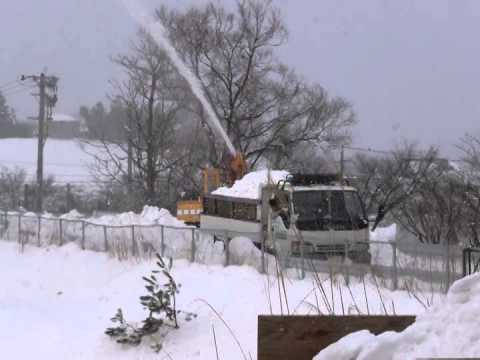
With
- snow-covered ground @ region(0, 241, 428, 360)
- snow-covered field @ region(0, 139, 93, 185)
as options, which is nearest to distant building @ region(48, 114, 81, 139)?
snow-covered field @ region(0, 139, 93, 185)

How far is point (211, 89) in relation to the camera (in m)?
43.2

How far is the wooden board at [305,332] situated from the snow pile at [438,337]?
717 mm

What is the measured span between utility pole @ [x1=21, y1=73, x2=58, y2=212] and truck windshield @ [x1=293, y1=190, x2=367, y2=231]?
81.5ft

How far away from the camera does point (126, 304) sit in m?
16.2

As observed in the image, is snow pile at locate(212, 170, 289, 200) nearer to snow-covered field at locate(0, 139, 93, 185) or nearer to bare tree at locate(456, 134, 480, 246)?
bare tree at locate(456, 134, 480, 246)

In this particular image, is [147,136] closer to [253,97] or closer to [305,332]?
[253,97]

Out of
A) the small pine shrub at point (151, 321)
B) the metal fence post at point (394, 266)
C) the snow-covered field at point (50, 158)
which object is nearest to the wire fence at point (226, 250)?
the metal fence post at point (394, 266)

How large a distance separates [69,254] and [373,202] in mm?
15433

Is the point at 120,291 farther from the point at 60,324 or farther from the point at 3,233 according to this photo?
the point at 3,233

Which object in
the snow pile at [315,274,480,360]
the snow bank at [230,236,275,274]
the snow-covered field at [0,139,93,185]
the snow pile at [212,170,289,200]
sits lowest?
the snow bank at [230,236,275,274]

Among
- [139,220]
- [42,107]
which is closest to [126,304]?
[139,220]

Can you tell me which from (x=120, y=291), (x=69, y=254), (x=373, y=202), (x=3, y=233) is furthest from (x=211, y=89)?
(x=120, y=291)

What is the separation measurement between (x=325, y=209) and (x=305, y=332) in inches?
485

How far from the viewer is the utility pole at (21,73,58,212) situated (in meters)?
39.7
